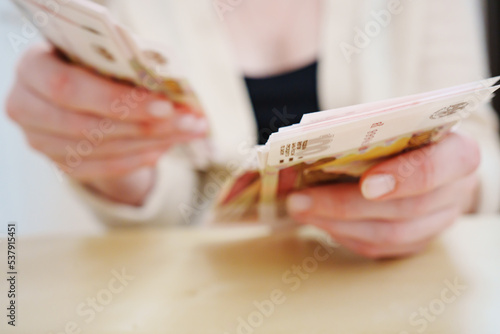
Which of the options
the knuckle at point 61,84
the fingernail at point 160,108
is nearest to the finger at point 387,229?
the fingernail at point 160,108

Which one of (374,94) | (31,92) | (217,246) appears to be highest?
(31,92)

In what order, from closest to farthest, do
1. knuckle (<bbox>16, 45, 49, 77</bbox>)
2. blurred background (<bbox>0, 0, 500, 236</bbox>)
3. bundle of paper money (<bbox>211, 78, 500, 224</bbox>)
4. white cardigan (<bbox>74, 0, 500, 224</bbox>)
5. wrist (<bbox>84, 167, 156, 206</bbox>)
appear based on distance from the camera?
bundle of paper money (<bbox>211, 78, 500, 224</bbox>) < knuckle (<bbox>16, 45, 49, 77</bbox>) < wrist (<bbox>84, 167, 156, 206</bbox>) < white cardigan (<bbox>74, 0, 500, 224</bbox>) < blurred background (<bbox>0, 0, 500, 236</bbox>)

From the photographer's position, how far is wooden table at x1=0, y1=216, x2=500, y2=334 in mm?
355

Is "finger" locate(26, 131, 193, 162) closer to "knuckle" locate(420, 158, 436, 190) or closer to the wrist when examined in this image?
the wrist

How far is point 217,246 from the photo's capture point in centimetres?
54

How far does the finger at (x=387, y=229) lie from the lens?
0.42 m

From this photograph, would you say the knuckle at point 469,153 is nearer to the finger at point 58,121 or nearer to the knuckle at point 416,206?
the knuckle at point 416,206

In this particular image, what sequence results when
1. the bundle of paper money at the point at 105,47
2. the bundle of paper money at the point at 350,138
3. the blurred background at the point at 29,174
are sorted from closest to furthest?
1. the bundle of paper money at the point at 350,138
2. the bundle of paper money at the point at 105,47
3. the blurred background at the point at 29,174

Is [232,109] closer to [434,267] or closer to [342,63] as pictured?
[342,63]

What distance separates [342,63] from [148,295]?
0.66 m

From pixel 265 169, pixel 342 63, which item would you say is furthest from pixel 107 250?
pixel 342 63

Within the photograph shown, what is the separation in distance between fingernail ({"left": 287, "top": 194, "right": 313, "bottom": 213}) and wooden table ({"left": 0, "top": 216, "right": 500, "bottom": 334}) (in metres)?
0.08

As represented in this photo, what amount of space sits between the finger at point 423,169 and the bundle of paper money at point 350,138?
0.01 meters

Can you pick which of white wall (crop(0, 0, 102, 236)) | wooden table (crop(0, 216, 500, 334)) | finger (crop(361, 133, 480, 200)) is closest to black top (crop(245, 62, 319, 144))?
wooden table (crop(0, 216, 500, 334))
